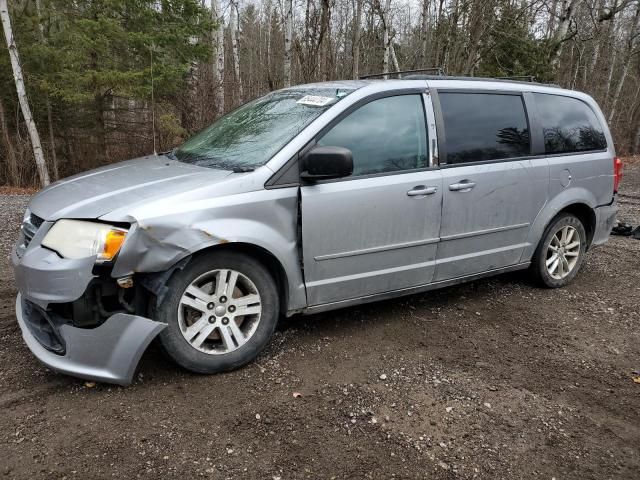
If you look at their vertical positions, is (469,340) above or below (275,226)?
below

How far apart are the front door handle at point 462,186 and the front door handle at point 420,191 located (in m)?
0.18

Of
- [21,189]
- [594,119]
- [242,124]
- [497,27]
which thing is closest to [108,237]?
[242,124]

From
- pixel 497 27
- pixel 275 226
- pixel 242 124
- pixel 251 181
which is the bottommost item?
pixel 275 226

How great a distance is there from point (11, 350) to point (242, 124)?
226 centimetres

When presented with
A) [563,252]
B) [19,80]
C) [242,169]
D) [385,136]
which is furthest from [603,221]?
[19,80]

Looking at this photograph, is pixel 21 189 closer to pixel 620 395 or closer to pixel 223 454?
pixel 223 454

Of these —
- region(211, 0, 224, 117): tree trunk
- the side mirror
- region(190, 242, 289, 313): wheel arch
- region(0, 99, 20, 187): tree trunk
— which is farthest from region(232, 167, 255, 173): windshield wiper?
region(0, 99, 20, 187): tree trunk

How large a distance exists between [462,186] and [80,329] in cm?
281

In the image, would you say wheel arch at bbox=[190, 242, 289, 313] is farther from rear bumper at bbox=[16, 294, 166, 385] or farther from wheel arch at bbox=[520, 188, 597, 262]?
wheel arch at bbox=[520, 188, 597, 262]

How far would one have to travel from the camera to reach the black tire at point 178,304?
9.56 feet

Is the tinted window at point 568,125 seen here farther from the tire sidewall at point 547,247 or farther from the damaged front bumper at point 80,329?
the damaged front bumper at point 80,329

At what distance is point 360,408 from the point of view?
285 centimetres

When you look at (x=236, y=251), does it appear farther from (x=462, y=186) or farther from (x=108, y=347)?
(x=462, y=186)

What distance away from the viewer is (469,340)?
3783 millimetres
